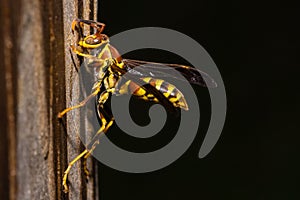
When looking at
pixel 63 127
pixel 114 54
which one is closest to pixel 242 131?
pixel 114 54

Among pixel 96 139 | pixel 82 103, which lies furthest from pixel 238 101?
pixel 82 103

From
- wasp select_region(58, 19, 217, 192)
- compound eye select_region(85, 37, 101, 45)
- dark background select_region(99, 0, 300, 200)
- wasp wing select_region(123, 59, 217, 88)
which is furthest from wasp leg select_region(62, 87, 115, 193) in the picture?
dark background select_region(99, 0, 300, 200)

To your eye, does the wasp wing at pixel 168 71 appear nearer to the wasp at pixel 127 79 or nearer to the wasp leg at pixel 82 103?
the wasp at pixel 127 79

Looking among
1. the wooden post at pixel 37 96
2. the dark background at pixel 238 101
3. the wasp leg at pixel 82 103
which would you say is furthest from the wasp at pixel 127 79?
the dark background at pixel 238 101

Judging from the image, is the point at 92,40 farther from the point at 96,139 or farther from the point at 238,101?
the point at 238,101

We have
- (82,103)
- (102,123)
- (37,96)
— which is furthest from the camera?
(102,123)

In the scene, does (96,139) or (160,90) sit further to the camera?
(160,90)
